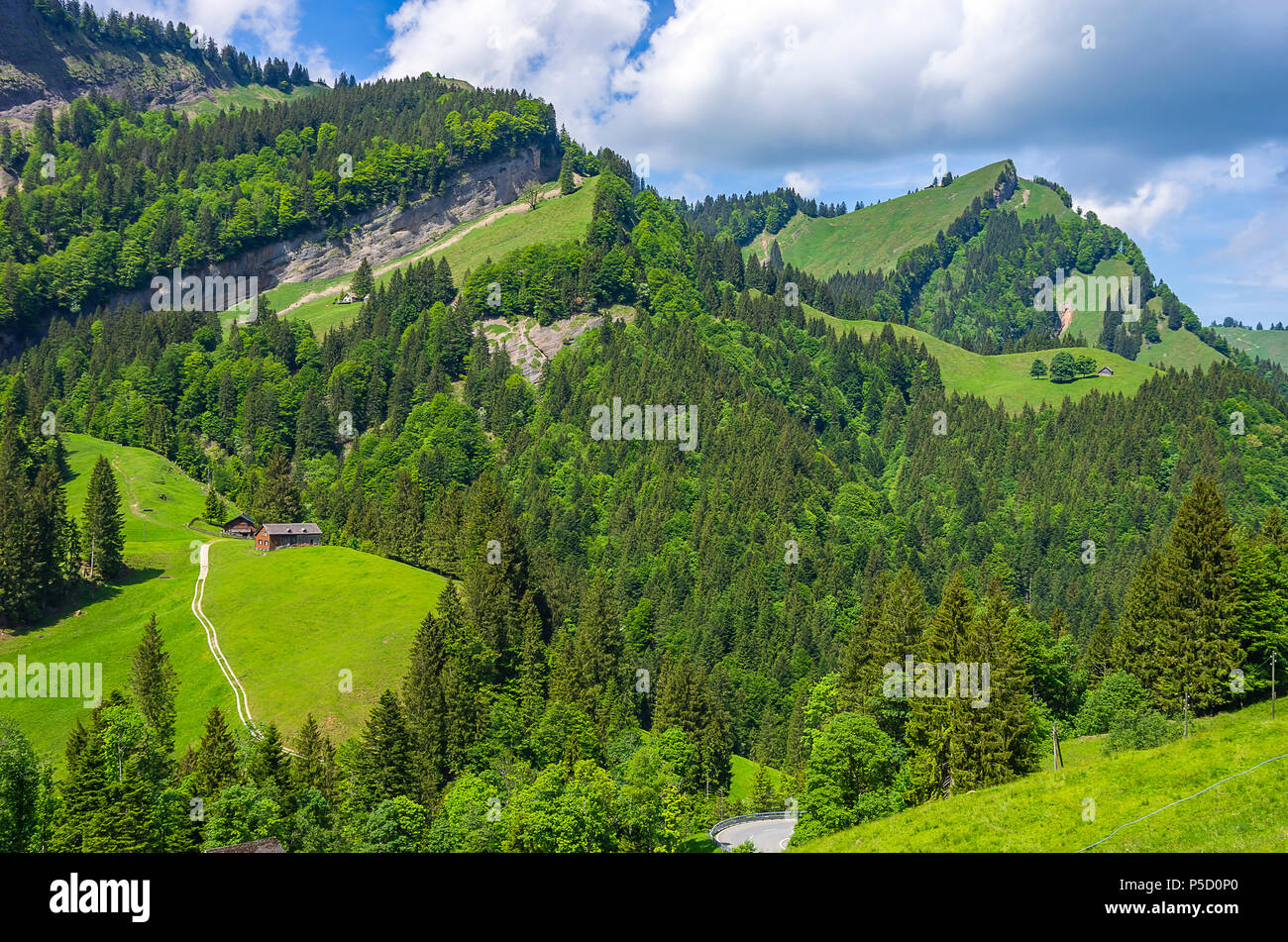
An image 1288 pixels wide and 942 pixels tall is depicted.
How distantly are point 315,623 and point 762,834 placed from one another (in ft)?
192

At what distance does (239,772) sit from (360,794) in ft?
29.9

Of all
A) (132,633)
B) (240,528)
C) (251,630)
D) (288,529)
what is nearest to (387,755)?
(251,630)

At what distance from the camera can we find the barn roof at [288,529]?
127m

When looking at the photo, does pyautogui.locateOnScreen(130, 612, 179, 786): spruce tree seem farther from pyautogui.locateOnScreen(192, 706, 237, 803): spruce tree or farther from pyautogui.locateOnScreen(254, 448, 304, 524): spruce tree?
pyautogui.locateOnScreen(254, 448, 304, 524): spruce tree

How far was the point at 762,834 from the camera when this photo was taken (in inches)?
2785

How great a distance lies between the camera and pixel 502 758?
286 ft

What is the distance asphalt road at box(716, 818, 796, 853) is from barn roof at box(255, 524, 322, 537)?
78.6 m

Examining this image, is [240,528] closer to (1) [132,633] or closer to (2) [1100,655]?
(1) [132,633]

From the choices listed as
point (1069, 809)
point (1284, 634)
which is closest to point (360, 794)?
point (1069, 809)

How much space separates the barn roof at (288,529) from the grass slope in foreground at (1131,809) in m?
102

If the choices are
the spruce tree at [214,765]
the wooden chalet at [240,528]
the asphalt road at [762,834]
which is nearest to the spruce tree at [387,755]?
the spruce tree at [214,765]
